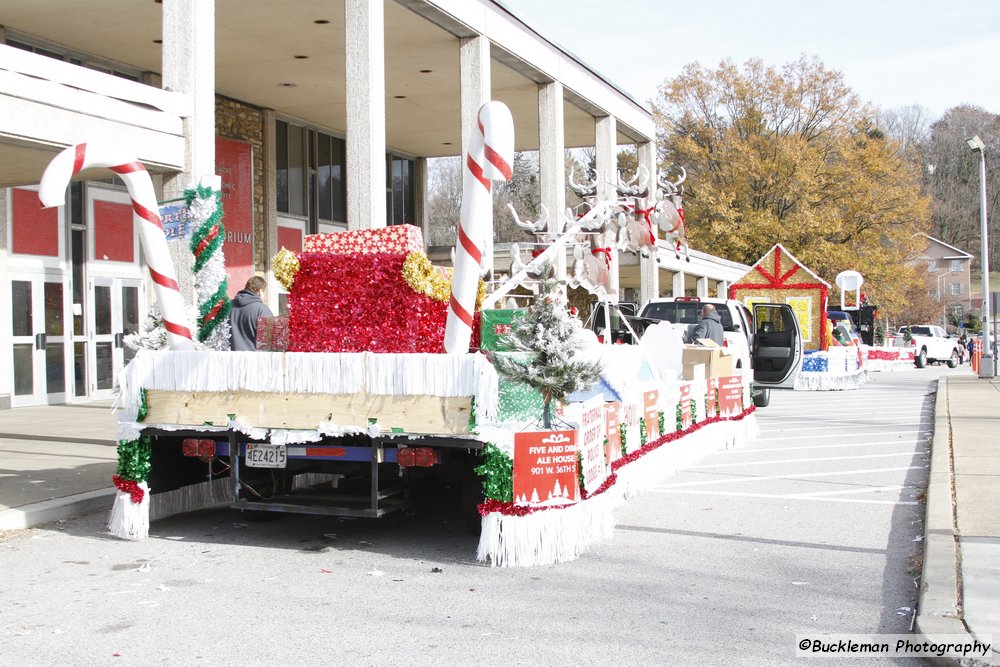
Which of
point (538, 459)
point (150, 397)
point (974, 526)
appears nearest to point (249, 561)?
point (150, 397)

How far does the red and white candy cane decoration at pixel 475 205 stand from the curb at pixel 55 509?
3816 millimetres

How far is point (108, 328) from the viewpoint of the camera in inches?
763

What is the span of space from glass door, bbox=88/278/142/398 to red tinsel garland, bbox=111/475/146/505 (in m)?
12.3

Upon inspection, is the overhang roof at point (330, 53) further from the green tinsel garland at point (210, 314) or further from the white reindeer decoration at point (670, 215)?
the white reindeer decoration at point (670, 215)

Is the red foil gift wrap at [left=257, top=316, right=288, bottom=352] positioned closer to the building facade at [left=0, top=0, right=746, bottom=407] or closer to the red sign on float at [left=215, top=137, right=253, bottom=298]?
Result: the building facade at [left=0, top=0, right=746, bottom=407]

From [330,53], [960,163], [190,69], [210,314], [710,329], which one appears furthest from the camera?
[960,163]

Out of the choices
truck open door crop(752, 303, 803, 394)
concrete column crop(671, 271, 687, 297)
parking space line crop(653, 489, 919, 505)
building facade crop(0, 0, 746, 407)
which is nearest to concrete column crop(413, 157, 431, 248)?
building facade crop(0, 0, 746, 407)

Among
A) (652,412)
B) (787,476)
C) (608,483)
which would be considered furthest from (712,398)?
(608,483)

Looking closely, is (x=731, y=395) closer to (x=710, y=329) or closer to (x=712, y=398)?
(x=712, y=398)

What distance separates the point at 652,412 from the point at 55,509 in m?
5.43

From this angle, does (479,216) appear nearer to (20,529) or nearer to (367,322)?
(367,322)

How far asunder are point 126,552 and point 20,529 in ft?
4.66

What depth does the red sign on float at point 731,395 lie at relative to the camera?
12.4 m

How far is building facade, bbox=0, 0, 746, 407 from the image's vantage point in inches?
464
